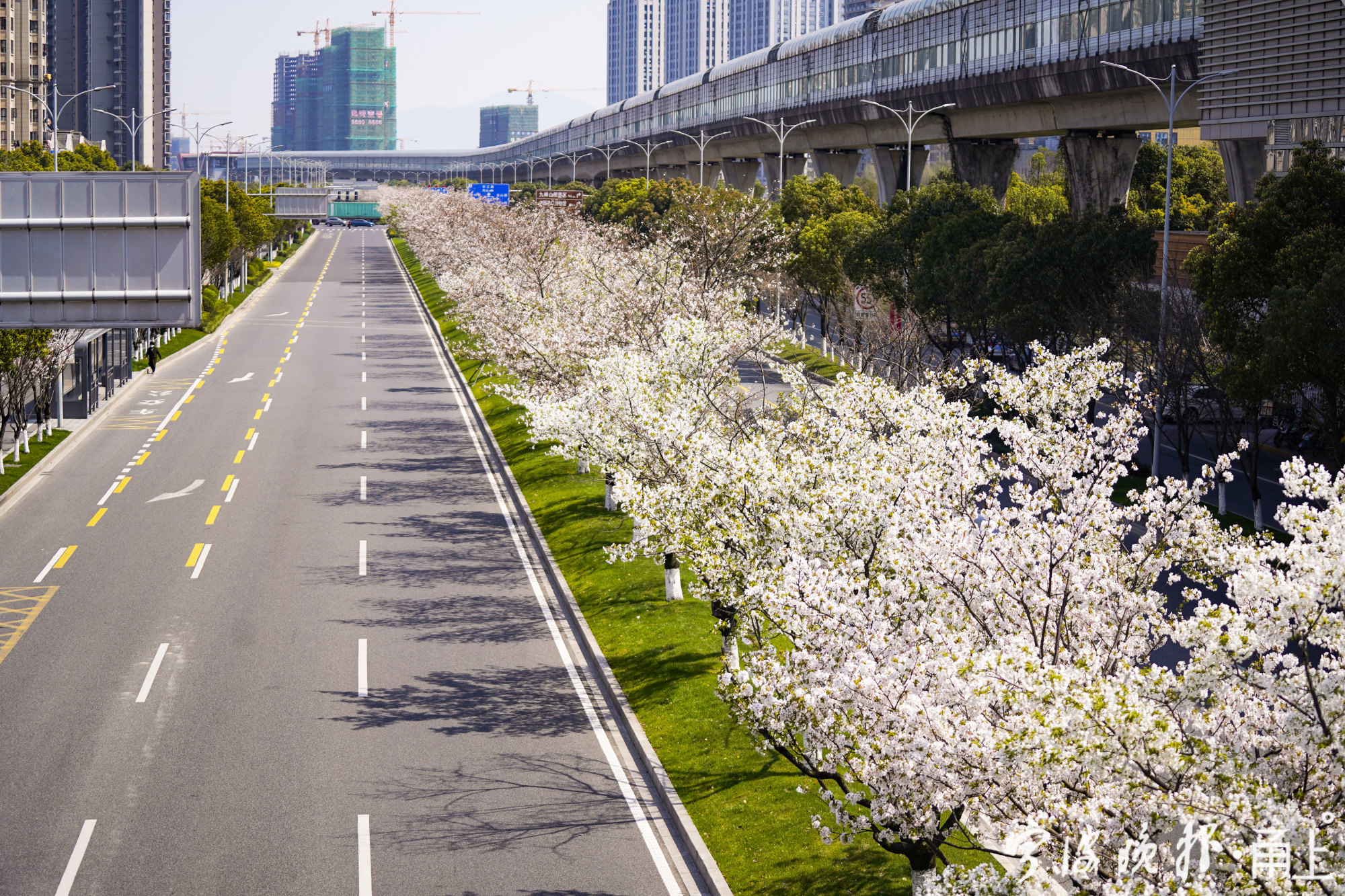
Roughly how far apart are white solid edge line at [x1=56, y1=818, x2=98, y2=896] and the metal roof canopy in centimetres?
1046

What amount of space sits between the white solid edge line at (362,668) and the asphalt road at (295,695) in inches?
2.5

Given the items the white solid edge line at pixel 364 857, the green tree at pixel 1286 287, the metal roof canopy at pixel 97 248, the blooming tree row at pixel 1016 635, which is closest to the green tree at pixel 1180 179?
the green tree at pixel 1286 287

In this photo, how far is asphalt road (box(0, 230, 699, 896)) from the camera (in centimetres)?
1656

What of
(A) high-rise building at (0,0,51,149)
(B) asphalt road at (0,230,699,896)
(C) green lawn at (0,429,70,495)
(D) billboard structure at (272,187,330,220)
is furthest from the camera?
(A) high-rise building at (0,0,51,149)

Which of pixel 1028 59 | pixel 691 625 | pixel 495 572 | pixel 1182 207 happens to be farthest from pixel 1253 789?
pixel 1182 207

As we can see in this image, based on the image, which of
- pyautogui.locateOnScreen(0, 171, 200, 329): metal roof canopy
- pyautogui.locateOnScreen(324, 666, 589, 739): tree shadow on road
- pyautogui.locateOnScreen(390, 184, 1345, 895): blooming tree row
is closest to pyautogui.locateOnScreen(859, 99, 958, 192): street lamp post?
pyautogui.locateOnScreen(0, 171, 200, 329): metal roof canopy

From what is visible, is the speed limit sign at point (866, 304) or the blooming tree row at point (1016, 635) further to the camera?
the speed limit sign at point (866, 304)

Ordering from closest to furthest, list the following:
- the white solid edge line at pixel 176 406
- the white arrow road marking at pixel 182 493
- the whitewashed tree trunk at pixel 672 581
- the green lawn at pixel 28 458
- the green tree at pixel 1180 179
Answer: the whitewashed tree trunk at pixel 672 581 → the white arrow road marking at pixel 182 493 → the green lawn at pixel 28 458 → the white solid edge line at pixel 176 406 → the green tree at pixel 1180 179

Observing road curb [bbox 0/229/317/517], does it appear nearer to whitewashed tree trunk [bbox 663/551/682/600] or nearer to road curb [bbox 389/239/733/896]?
road curb [bbox 389/239/733/896]

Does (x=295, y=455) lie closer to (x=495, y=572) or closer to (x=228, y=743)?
(x=495, y=572)

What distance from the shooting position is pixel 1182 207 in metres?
70.6

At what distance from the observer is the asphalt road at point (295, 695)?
652 inches

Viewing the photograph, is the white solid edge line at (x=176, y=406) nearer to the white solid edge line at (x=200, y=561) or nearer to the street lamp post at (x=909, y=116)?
the white solid edge line at (x=200, y=561)

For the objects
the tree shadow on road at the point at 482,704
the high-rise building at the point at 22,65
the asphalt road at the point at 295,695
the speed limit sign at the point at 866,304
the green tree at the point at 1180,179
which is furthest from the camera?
the high-rise building at the point at 22,65
